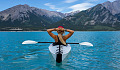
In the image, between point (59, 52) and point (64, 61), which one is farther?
point (64, 61)

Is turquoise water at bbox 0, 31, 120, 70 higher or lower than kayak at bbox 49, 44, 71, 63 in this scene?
lower

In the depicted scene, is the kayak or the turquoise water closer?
the turquoise water

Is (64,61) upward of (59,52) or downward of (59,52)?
downward

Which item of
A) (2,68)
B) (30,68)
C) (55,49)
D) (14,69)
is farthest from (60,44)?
(2,68)

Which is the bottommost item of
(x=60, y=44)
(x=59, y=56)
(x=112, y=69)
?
(x=112, y=69)

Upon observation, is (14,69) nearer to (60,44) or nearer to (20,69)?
(20,69)

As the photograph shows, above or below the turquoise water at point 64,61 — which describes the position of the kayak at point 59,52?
above

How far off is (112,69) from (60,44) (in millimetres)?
6889

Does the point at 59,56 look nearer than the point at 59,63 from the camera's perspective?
Yes

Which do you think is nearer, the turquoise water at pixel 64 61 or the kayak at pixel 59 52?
the turquoise water at pixel 64 61

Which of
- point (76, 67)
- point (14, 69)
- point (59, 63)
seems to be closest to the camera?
point (14, 69)

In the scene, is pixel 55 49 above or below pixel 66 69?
above

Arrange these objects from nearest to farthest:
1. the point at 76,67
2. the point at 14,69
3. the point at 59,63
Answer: the point at 14,69 < the point at 76,67 < the point at 59,63

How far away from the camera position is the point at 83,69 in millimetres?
13906
